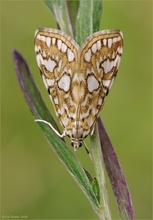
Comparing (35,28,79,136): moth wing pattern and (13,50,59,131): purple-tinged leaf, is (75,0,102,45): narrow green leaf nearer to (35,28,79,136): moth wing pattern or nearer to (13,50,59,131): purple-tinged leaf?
(35,28,79,136): moth wing pattern

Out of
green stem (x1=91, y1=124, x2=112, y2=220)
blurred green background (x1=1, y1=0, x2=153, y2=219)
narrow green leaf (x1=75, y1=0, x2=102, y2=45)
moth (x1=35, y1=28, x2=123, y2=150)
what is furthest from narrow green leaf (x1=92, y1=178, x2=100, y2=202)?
blurred green background (x1=1, y1=0, x2=153, y2=219)

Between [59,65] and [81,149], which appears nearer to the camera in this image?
[59,65]

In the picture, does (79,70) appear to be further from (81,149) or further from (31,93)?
(81,149)

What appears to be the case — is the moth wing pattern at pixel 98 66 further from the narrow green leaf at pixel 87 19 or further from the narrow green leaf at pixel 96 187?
the narrow green leaf at pixel 96 187

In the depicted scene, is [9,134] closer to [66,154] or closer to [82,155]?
[82,155]

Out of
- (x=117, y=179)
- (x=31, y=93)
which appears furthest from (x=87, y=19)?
(x=117, y=179)

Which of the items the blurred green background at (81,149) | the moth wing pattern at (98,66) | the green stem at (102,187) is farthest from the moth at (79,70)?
the blurred green background at (81,149)
